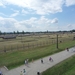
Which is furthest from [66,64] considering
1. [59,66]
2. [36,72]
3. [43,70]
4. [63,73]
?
[36,72]

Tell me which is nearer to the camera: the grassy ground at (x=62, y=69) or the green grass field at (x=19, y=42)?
the grassy ground at (x=62, y=69)

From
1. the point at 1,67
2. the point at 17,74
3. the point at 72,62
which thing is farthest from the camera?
the point at 72,62

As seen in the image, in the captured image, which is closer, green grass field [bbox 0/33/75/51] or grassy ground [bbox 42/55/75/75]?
grassy ground [bbox 42/55/75/75]

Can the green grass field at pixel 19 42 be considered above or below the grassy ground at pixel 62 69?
above

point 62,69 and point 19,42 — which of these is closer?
point 62,69

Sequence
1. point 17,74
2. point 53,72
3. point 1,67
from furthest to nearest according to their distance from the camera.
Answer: point 1,67 < point 53,72 < point 17,74

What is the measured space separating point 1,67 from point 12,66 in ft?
6.12

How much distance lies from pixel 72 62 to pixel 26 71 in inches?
397

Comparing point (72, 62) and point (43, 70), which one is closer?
point (43, 70)

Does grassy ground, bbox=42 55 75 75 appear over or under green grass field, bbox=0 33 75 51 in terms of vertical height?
under

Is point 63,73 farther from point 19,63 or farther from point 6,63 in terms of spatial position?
point 6,63

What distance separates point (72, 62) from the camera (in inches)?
932

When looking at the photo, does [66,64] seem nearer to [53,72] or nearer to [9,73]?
[53,72]

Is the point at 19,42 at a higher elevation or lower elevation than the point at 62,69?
higher
